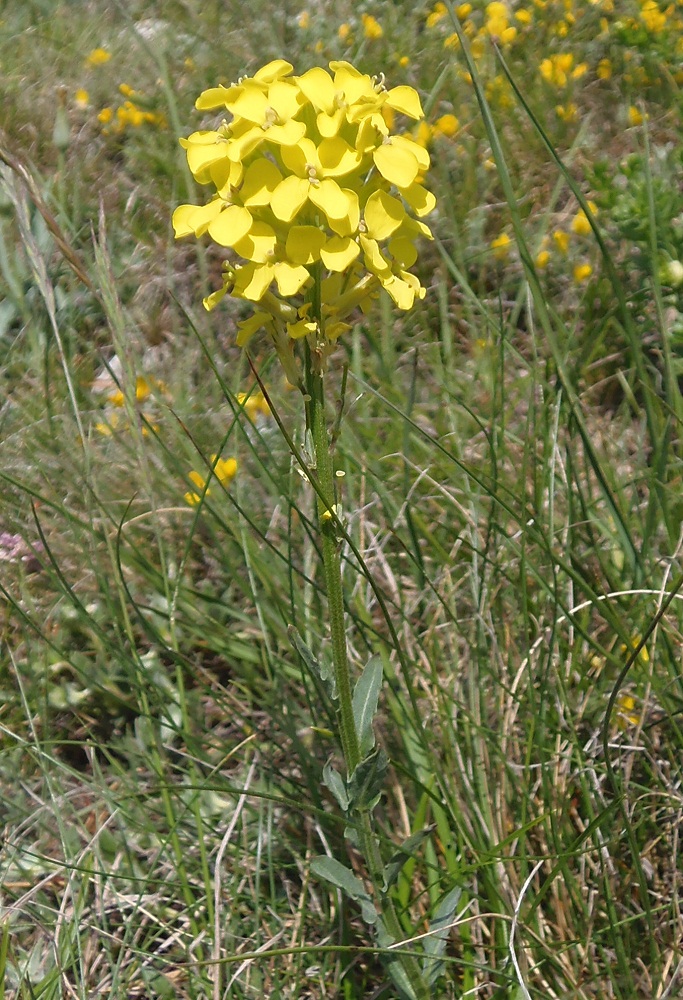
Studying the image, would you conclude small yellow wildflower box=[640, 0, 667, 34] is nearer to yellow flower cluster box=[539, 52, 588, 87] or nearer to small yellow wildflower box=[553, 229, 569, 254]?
yellow flower cluster box=[539, 52, 588, 87]

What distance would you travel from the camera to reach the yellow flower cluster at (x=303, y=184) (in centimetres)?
102

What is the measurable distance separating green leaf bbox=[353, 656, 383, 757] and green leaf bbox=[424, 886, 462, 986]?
30 cm

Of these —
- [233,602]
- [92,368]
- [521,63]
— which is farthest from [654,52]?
[233,602]

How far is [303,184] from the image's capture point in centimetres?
101

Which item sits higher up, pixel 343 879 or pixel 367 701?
pixel 367 701

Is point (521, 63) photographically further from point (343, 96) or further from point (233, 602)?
point (343, 96)

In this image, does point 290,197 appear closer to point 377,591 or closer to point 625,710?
point 377,591

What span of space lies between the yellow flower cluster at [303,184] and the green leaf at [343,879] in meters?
0.76

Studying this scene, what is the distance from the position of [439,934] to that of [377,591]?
2.02 feet

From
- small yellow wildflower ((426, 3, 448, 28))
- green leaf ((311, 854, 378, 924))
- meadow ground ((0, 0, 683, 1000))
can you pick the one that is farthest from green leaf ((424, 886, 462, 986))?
small yellow wildflower ((426, 3, 448, 28))

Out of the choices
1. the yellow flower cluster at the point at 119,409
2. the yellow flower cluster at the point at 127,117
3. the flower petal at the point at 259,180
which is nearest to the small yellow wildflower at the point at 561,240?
the yellow flower cluster at the point at 119,409

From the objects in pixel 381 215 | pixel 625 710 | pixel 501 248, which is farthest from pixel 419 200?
pixel 501 248

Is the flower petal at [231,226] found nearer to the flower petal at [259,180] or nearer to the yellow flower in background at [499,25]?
the flower petal at [259,180]

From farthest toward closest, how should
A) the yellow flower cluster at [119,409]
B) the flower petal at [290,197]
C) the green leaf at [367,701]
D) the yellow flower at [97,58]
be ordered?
1. the yellow flower at [97,58]
2. the yellow flower cluster at [119,409]
3. the green leaf at [367,701]
4. the flower petal at [290,197]
